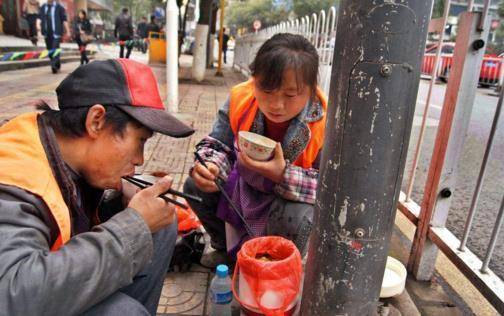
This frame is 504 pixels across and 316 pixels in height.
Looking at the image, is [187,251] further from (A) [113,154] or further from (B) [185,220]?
(A) [113,154]

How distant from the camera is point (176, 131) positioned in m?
1.36

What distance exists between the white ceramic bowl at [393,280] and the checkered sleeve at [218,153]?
0.92m

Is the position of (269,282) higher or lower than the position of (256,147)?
lower

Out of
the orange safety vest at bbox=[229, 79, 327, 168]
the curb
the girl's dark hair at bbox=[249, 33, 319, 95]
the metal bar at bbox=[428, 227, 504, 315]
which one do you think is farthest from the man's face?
the curb

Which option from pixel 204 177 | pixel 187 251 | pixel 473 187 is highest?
pixel 204 177

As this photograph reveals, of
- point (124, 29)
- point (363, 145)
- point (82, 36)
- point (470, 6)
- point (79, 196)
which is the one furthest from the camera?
point (124, 29)

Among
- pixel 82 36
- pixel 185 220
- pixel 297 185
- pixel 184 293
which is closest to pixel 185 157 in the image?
pixel 185 220

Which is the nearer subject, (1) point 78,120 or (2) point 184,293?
(1) point 78,120

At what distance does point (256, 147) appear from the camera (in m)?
1.74

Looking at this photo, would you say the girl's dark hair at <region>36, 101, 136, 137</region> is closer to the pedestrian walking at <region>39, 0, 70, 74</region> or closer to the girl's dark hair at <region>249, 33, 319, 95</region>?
the girl's dark hair at <region>249, 33, 319, 95</region>

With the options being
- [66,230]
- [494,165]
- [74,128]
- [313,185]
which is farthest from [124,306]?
[494,165]

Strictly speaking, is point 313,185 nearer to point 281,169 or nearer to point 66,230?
point 281,169

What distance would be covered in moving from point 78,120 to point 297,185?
3.31 feet

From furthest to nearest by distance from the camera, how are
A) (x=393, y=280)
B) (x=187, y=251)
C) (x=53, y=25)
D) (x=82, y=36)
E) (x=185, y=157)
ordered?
(x=82, y=36) → (x=53, y=25) → (x=185, y=157) → (x=187, y=251) → (x=393, y=280)
